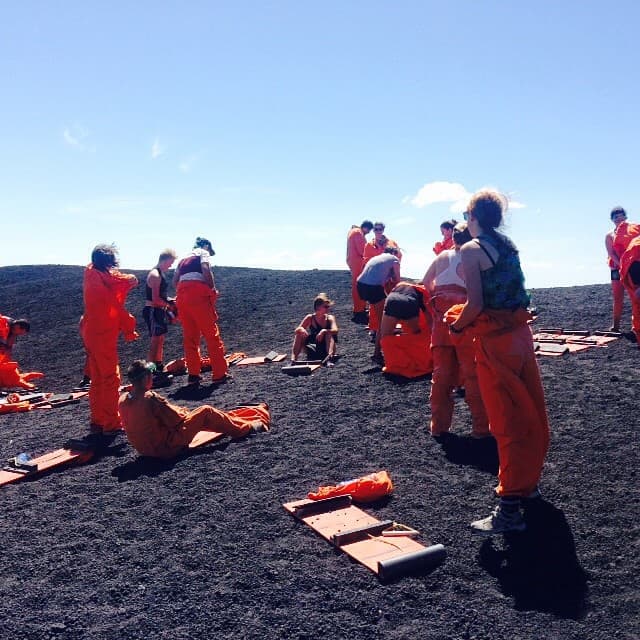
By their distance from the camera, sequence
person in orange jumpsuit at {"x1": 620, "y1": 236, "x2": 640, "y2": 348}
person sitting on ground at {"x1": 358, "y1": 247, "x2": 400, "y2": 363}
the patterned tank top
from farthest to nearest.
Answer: person sitting on ground at {"x1": 358, "y1": 247, "x2": 400, "y2": 363} < person in orange jumpsuit at {"x1": 620, "y1": 236, "x2": 640, "y2": 348} < the patterned tank top

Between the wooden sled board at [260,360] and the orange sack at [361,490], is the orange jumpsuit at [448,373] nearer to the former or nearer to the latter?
the orange sack at [361,490]

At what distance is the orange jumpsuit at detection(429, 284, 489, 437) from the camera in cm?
575

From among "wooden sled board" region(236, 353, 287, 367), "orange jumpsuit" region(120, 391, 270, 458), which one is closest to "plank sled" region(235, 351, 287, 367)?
"wooden sled board" region(236, 353, 287, 367)

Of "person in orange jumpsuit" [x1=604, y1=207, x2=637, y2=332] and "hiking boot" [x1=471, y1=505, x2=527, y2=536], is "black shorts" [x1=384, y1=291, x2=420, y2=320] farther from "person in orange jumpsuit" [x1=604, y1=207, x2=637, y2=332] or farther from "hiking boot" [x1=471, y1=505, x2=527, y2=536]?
"hiking boot" [x1=471, y1=505, x2=527, y2=536]

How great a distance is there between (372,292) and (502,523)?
5779mm

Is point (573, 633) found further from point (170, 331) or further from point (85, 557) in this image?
point (170, 331)

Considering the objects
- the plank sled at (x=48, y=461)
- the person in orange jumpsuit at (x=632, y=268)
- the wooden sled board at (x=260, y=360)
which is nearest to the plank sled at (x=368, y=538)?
the plank sled at (x=48, y=461)

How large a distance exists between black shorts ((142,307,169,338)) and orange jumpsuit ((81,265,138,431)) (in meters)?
2.57

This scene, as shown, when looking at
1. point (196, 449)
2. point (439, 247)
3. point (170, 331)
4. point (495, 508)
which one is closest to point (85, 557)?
point (196, 449)

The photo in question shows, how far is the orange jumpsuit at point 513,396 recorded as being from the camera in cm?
394

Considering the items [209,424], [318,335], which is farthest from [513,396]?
[318,335]

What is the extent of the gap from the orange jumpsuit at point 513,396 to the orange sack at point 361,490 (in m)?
0.96

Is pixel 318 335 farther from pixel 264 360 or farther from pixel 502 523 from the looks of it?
pixel 502 523

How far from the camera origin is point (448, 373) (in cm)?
586
